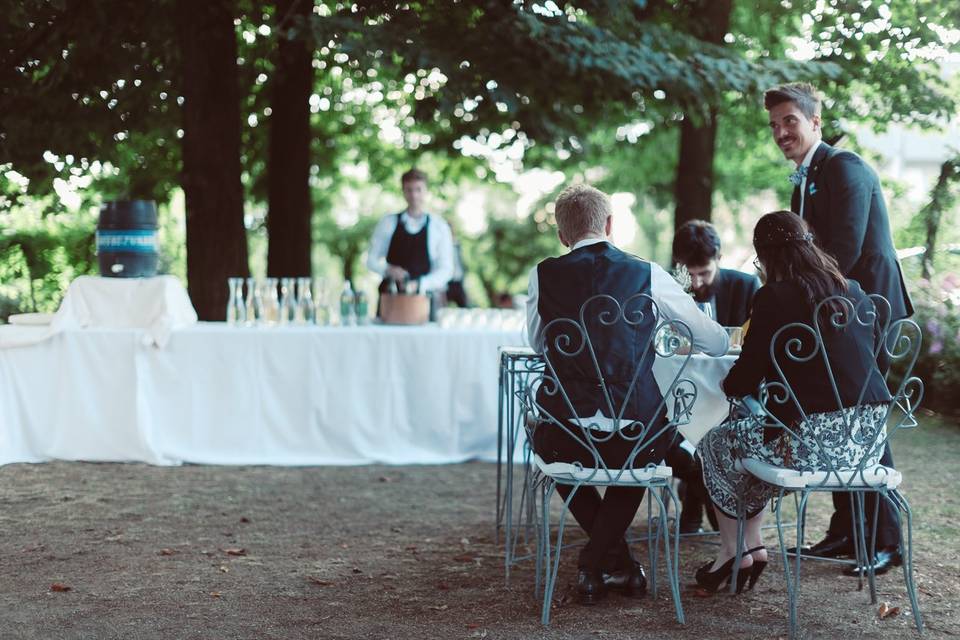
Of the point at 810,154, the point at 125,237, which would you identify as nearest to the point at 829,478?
the point at 810,154

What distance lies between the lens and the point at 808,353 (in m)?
3.64

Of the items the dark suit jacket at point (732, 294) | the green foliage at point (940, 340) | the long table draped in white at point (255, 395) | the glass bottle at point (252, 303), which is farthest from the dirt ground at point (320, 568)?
the green foliage at point (940, 340)

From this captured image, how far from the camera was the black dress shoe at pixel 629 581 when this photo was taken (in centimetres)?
392

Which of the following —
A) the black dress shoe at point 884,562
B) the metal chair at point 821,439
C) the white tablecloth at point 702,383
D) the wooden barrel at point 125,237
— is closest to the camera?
the metal chair at point 821,439

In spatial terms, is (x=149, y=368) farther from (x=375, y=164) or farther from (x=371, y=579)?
(x=375, y=164)

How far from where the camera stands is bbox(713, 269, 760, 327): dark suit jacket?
15.6ft

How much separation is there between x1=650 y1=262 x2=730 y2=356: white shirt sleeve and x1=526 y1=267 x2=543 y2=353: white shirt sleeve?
1.33 ft

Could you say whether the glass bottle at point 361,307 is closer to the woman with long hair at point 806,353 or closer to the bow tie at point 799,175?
the bow tie at point 799,175

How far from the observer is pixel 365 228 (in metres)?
18.8

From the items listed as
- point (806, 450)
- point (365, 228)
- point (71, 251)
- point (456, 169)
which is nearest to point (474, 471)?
point (806, 450)

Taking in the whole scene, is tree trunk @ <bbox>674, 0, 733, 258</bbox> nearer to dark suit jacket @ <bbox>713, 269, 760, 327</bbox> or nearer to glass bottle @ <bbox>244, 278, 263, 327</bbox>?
glass bottle @ <bbox>244, 278, 263, 327</bbox>

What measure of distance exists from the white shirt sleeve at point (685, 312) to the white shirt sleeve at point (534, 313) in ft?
1.33

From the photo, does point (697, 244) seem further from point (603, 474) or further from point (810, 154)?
point (603, 474)

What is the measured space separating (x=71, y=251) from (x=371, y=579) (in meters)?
6.99
